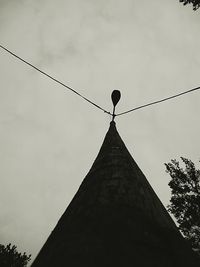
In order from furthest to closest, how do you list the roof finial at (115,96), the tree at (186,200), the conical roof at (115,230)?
the tree at (186,200) < the roof finial at (115,96) < the conical roof at (115,230)

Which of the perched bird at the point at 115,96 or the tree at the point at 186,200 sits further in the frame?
the tree at the point at 186,200

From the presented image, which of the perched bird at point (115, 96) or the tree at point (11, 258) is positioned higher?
the perched bird at point (115, 96)

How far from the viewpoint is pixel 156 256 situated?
2256 mm

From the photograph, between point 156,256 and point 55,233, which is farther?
point 55,233

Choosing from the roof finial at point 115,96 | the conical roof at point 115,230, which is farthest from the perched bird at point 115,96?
the conical roof at point 115,230

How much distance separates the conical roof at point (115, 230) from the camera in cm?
220

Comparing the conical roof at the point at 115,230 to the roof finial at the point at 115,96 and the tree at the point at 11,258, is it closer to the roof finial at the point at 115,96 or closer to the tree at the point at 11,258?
the roof finial at the point at 115,96

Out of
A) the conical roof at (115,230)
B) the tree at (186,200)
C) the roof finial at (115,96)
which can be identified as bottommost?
the conical roof at (115,230)

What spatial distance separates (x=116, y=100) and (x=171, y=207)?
42.2ft

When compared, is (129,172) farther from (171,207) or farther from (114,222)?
(171,207)

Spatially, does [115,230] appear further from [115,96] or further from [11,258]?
[11,258]

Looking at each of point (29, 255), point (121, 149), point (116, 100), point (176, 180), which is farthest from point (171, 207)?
point (121, 149)

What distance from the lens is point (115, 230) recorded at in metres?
2.41

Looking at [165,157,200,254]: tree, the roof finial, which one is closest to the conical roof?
the roof finial
